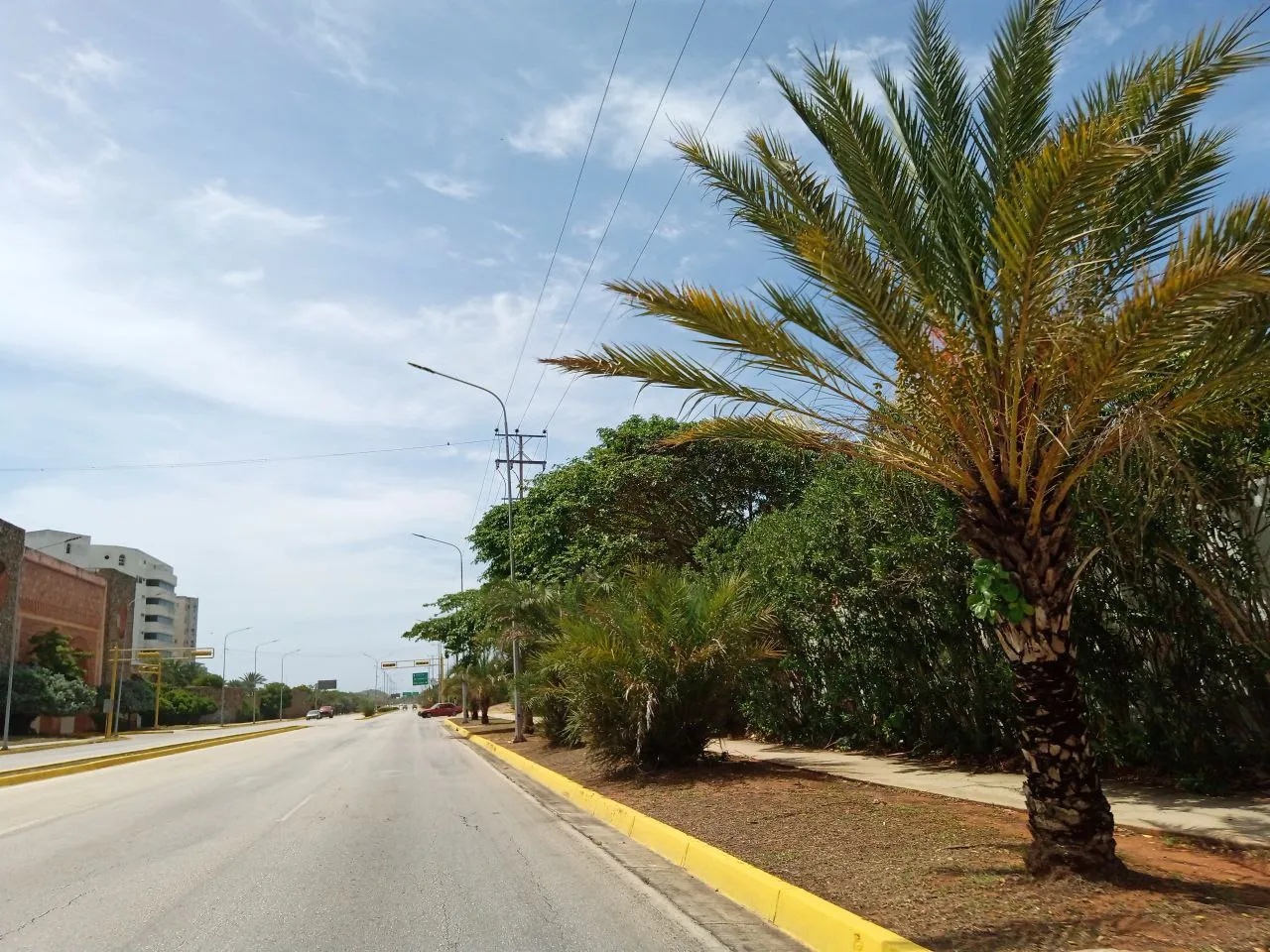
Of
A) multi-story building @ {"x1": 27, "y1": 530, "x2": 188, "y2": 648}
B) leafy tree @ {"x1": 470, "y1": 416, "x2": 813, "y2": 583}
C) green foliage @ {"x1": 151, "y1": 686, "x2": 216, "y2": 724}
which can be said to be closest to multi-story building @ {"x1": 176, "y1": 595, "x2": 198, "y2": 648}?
multi-story building @ {"x1": 27, "y1": 530, "x2": 188, "y2": 648}

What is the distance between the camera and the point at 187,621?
531 ft

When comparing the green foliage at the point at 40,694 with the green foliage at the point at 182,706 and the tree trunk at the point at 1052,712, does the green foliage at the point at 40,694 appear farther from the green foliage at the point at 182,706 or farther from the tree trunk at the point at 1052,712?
the tree trunk at the point at 1052,712

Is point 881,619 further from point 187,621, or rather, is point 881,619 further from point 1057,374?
point 187,621

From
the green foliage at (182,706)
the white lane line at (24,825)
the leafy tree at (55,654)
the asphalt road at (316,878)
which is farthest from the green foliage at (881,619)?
the green foliage at (182,706)

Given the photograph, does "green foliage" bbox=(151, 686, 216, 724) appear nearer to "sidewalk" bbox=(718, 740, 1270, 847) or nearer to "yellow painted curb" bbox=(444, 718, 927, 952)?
"sidewalk" bbox=(718, 740, 1270, 847)

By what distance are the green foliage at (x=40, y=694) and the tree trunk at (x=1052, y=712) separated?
52121 mm

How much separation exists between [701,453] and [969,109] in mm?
20101

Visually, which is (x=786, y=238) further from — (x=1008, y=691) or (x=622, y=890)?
(x=1008, y=691)

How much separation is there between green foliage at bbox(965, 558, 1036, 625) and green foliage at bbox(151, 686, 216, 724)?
281ft

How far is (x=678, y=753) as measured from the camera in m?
13.9

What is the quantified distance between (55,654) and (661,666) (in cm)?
5220

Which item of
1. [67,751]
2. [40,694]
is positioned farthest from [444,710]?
[67,751]

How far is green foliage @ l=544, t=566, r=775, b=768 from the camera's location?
43.2 ft

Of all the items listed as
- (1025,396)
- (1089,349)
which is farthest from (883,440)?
(1089,349)
